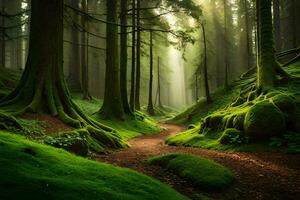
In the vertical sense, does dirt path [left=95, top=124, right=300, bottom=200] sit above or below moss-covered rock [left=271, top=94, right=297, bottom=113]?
below

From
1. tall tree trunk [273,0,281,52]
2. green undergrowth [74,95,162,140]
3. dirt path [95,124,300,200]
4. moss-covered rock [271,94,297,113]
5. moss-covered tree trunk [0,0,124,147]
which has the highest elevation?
tall tree trunk [273,0,281,52]

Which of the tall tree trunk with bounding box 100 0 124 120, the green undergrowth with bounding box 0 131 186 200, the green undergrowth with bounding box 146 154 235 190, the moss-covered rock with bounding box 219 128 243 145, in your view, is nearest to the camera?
the green undergrowth with bounding box 0 131 186 200

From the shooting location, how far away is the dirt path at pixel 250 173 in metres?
7.34

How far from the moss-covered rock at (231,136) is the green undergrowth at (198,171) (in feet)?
12.1

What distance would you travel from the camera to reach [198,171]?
8102 mm

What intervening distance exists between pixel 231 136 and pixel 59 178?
28.9 ft

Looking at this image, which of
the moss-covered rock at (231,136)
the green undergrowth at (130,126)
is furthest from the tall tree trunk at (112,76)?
the moss-covered rock at (231,136)

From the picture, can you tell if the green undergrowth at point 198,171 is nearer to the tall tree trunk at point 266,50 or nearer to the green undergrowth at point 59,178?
the green undergrowth at point 59,178

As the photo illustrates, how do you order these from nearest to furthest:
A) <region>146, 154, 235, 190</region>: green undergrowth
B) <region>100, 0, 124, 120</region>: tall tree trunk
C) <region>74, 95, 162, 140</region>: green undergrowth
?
<region>146, 154, 235, 190</region>: green undergrowth, <region>74, 95, 162, 140</region>: green undergrowth, <region>100, 0, 124, 120</region>: tall tree trunk

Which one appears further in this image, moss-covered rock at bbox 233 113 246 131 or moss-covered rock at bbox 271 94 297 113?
moss-covered rock at bbox 233 113 246 131

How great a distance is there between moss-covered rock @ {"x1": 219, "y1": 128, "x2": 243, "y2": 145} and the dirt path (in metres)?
1.04

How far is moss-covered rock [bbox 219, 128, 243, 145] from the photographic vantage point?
1222cm

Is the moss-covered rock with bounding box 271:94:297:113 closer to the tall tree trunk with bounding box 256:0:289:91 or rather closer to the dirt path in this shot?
the tall tree trunk with bounding box 256:0:289:91

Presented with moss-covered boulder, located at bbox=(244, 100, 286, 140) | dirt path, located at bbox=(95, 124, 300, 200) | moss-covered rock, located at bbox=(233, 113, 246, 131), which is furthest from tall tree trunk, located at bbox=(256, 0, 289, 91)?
dirt path, located at bbox=(95, 124, 300, 200)
